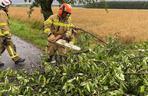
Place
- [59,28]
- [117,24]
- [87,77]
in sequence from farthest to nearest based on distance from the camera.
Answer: [117,24]
[59,28]
[87,77]

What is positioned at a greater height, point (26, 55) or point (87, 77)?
point (87, 77)

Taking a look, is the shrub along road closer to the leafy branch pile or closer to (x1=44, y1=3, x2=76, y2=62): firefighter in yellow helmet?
(x1=44, y1=3, x2=76, y2=62): firefighter in yellow helmet

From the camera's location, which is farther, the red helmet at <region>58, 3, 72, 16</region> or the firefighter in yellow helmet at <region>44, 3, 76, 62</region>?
the firefighter in yellow helmet at <region>44, 3, 76, 62</region>

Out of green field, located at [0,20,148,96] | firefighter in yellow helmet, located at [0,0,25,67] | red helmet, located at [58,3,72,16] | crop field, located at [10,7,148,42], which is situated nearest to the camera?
green field, located at [0,20,148,96]

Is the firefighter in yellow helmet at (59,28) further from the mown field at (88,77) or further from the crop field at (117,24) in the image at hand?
the mown field at (88,77)

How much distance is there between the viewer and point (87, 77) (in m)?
5.75

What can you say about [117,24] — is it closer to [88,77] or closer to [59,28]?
[59,28]

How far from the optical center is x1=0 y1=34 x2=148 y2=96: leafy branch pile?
216 inches

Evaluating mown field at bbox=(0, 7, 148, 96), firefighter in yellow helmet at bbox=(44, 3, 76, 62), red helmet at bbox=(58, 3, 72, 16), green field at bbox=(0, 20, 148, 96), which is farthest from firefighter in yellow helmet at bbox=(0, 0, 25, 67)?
green field at bbox=(0, 20, 148, 96)

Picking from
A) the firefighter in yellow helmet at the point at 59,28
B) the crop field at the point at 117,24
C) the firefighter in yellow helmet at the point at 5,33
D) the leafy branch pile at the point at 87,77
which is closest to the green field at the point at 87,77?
the leafy branch pile at the point at 87,77

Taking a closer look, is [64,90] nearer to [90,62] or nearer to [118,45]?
[90,62]

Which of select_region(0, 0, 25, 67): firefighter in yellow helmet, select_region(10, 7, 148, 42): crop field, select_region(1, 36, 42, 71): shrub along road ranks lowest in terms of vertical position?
select_region(10, 7, 148, 42): crop field

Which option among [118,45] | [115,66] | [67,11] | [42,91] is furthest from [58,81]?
[67,11]

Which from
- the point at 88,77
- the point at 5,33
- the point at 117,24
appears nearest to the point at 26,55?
the point at 5,33
